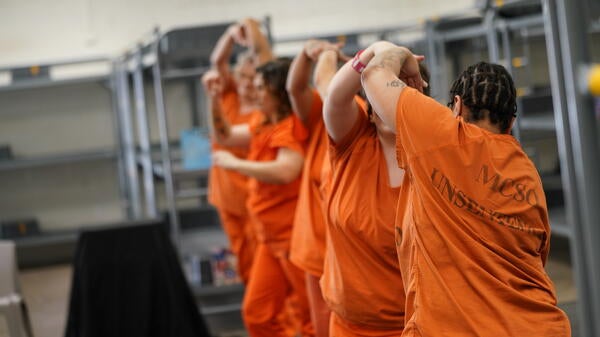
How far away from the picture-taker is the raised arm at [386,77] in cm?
198

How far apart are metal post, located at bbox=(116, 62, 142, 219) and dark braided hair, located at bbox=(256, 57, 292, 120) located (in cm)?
438

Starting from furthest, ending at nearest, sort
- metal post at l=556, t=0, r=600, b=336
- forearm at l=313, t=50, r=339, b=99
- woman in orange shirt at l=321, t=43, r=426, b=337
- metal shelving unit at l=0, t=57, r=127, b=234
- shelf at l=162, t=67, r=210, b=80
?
metal shelving unit at l=0, t=57, r=127, b=234, shelf at l=162, t=67, r=210, b=80, forearm at l=313, t=50, r=339, b=99, woman in orange shirt at l=321, t=43, r=426, b=337, metal post at l=556, t=0, r=600, b=336

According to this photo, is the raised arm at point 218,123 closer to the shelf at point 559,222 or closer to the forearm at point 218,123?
the forearm at point 218,123

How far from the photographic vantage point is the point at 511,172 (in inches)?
75.1

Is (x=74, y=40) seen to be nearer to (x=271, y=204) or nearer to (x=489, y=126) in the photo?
(x=271, y=204)

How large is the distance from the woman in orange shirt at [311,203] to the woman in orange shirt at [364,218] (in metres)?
0.67

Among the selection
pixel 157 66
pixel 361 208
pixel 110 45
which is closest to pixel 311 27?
pixel 110 45

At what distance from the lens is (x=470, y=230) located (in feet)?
6.17

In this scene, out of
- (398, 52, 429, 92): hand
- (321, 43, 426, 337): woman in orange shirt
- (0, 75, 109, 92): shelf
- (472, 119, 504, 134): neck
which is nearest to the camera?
(472, 119, 504, 134): neck

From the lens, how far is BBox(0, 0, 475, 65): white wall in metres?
9.61

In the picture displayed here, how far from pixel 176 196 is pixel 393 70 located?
12.4 feet

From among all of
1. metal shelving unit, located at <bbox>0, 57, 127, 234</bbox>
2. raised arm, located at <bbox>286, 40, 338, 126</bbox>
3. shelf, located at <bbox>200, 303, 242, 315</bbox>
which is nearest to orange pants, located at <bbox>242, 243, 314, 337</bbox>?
raised arm, located at <bbox>286, 40, 338, 126</bbox>

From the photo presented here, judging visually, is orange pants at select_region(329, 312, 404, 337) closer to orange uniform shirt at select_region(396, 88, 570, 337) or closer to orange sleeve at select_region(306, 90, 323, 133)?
orange uniform shirt at select_region(396, 88, 570, 337)

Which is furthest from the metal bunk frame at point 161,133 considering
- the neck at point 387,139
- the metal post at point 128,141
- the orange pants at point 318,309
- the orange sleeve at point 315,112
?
the neck at point 387,139
